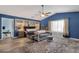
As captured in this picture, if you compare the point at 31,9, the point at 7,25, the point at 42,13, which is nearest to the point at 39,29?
the point at 42,13

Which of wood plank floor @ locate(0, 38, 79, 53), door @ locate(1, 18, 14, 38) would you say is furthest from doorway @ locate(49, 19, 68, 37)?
door @ locate(1, 18, 14, 38)

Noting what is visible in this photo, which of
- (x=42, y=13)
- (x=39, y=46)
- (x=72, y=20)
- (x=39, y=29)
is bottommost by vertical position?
(x=39, y=46)

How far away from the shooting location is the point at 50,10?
238 cm

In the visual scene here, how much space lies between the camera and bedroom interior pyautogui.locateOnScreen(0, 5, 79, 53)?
2348 millimetres

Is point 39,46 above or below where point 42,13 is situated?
below

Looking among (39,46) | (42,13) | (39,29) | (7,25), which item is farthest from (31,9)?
(39,46)

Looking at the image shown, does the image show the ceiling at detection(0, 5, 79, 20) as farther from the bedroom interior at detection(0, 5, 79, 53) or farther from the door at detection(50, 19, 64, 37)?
the door at detection(50, 19, 64, 37)

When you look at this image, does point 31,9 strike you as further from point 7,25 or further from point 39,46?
point 39,46

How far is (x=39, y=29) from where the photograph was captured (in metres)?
2.44

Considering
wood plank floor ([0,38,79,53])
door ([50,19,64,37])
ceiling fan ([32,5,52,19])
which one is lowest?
wood plank floor ([0,38,79,53])

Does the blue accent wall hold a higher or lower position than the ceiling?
lower
